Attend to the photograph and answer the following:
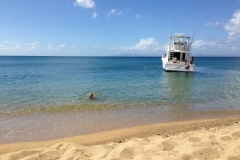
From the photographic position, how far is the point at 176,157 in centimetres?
426

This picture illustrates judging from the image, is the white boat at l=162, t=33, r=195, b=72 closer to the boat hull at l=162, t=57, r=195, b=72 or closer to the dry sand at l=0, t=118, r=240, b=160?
the boat hull at l=162, t=57, r=195, b=72

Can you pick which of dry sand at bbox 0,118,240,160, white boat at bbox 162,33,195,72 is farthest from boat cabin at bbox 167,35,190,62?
dry sand at bbox 0,118,240,160

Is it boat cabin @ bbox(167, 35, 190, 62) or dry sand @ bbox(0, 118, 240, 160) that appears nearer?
dry sand @ bbox(0, 118, 240, 160)

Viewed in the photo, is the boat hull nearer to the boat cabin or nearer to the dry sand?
the boat cabin

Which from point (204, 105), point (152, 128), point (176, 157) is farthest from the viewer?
A: point (204, 105)

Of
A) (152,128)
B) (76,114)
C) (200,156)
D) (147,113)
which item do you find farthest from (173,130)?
(76,114)

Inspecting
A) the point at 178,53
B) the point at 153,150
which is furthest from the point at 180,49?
the point at 153,150

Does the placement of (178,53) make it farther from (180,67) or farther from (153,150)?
(153,150)

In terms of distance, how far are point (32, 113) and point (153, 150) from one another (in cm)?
772

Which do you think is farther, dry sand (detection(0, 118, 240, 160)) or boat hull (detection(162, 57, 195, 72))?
boat hull (detection(162, 57, 195, 72))

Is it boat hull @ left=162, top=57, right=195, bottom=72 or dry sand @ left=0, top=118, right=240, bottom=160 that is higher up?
boat hull @ left=162, top=57, right=195, bottom=72

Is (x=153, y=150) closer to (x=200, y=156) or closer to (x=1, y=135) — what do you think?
(x=200, y=156)

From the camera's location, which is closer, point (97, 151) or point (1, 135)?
point (97, 151)

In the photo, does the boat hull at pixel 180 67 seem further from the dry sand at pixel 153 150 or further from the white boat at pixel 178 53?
the dry sand at pixel 153 150
